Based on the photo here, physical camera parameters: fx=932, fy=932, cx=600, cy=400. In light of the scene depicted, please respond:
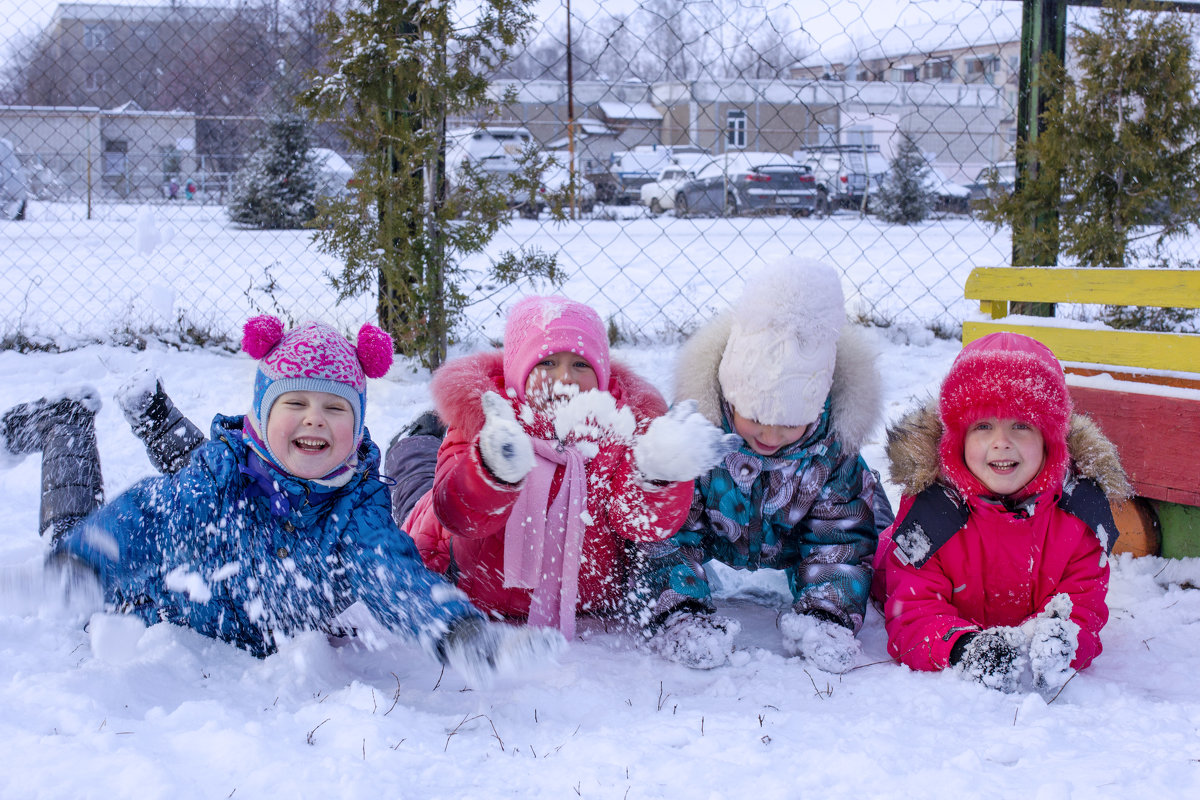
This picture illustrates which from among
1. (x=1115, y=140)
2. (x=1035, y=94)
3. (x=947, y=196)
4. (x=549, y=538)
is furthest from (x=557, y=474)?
(x=947, y=196)

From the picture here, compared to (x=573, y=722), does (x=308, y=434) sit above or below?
above

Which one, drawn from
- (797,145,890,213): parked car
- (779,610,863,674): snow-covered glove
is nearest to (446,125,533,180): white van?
(779,610,863,674): snow-covered glove

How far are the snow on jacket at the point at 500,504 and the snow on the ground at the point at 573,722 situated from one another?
18 cm

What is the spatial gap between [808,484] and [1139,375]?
1122 millimetres

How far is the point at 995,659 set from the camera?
71.6 inches

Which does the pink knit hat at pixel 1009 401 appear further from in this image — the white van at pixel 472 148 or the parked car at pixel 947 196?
the parked car at pixel 947 196

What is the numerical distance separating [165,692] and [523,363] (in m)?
0.98

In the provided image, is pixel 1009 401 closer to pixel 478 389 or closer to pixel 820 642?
pixel 820 642

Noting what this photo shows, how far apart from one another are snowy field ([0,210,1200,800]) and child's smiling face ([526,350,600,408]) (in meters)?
0.30

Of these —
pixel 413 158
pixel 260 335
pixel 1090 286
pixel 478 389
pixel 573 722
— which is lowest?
pixel 573 722

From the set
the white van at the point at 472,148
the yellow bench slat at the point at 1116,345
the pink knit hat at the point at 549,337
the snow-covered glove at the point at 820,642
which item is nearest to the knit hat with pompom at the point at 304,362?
the pink knit hat at the point at 549,337

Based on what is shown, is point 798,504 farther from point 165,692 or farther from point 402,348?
point 402,348

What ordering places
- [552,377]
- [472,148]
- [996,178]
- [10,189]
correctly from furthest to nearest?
1. [10,189]
2. [472,148]
3. [996,178]
4. [552,377]

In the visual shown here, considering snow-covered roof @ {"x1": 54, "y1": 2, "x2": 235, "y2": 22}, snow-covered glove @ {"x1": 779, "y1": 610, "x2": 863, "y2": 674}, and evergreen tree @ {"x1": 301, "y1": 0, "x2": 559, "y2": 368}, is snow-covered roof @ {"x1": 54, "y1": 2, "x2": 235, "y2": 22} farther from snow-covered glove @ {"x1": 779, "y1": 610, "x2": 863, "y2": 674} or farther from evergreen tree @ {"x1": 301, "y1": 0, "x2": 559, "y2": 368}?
snow-covered glove @ {"x1": 779, "y1": 610, "x2": 863, "y2": 674}
